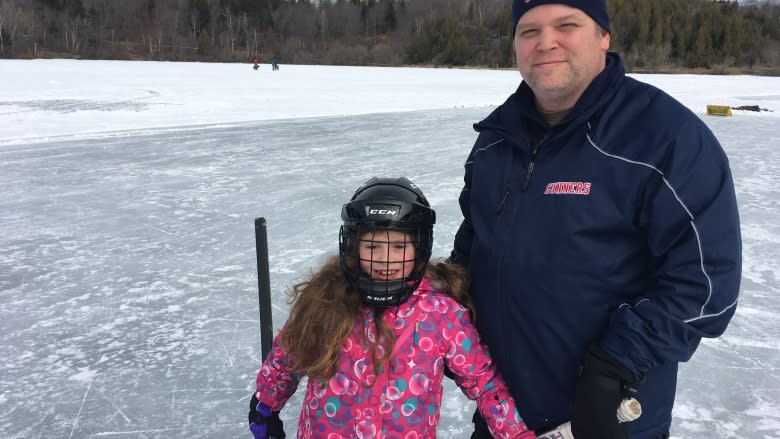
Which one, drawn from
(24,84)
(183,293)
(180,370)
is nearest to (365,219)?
(180,370)

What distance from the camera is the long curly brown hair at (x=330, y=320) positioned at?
4.54 ft

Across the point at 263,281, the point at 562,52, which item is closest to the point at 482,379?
the point at 562,52

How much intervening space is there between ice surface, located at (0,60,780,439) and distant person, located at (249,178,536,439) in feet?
3.01

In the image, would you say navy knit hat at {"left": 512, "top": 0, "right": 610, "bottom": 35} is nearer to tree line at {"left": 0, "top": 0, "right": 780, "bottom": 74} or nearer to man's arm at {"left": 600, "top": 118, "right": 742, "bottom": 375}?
man's arm at {"left": 600, "top": 118, "right": 742, "bottom": 375}

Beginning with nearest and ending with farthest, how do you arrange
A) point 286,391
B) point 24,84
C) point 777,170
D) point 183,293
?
point 286,391 → point 183,293 → point 777,170 → point 24,84

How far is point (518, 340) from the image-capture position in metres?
1.41

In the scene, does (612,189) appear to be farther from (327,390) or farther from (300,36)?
(300,36)

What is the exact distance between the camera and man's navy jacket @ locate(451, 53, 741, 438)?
1129mm

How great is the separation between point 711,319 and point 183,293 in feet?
9.72

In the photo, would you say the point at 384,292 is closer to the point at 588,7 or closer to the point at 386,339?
the point at 386,339

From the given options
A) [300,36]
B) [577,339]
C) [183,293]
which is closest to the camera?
[577,339]

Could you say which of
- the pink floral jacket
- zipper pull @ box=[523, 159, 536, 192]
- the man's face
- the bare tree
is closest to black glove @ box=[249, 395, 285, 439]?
the pink floral jacket

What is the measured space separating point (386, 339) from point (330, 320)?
15 centimetres

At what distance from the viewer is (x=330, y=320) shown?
1423 mm
